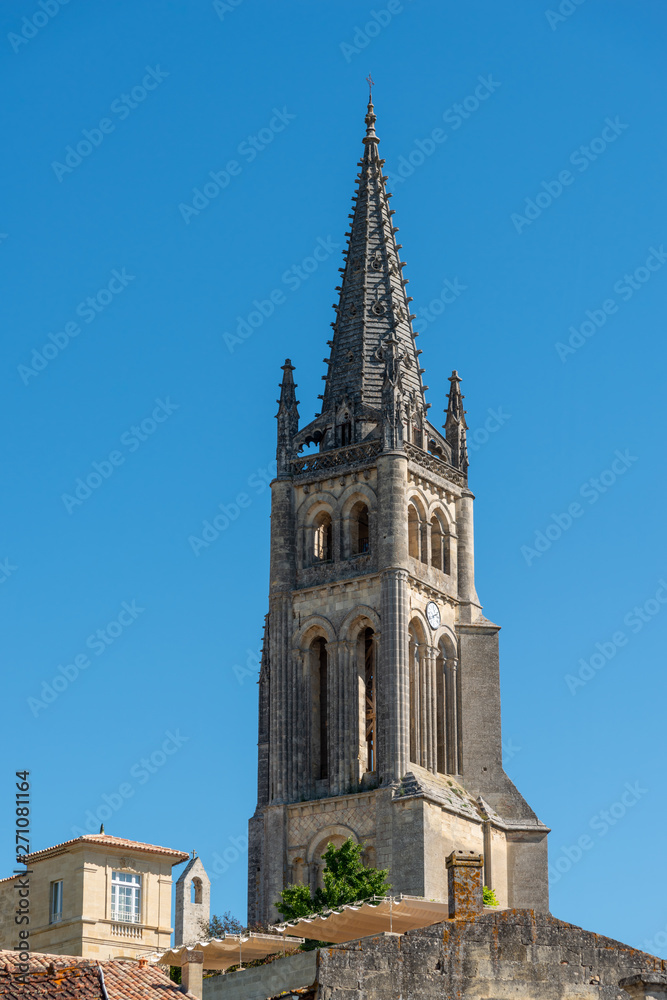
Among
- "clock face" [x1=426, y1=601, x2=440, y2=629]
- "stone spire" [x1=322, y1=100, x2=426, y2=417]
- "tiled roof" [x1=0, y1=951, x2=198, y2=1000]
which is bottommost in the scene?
"tiled roof" [x1=0, y1=951, x2=198, y2=1000]

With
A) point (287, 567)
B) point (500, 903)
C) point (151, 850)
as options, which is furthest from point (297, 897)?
point (287, 567)

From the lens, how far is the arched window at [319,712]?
244ft

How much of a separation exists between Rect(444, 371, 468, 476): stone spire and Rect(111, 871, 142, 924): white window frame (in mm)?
28899

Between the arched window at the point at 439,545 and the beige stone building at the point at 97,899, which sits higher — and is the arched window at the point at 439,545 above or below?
above

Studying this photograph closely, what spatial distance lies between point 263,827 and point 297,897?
1295 centimetres

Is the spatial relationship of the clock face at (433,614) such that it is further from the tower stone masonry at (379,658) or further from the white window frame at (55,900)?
the white window frame at (55,900)

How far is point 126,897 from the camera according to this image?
181ft

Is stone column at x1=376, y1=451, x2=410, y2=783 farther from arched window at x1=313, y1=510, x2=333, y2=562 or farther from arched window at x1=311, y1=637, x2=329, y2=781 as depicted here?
arched window at x1=311, y1=637, x2=329, y2=781

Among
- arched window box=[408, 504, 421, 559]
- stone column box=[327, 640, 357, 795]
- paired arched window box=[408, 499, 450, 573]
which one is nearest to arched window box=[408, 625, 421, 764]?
stone column box=[327, 640, 357, 795]

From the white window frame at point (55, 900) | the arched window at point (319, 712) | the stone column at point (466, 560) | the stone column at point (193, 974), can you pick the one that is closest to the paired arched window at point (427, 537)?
the stone column at point (466, 560)

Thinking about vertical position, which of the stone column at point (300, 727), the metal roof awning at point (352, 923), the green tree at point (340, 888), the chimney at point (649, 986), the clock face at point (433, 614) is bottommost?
the chimney at point (649, 986)

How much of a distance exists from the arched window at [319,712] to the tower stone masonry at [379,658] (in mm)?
71

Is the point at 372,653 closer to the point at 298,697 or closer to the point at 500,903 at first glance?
the point at 298,697

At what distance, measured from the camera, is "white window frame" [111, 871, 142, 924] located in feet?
179
